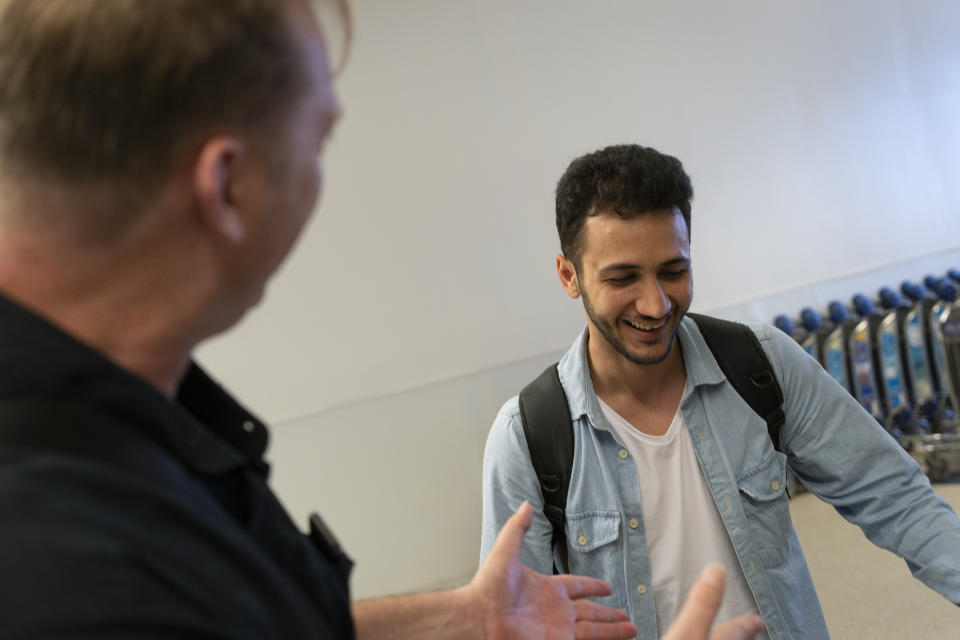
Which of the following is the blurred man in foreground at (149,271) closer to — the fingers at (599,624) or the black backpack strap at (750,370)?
the fingers at (599,624)

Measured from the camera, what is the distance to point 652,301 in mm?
1993

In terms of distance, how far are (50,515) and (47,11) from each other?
460 mm

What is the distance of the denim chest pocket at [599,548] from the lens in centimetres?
185

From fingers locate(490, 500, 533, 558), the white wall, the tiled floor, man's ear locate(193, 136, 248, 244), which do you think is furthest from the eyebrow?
the white wall

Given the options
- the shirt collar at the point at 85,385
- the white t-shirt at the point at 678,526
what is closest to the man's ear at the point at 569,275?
the white t-shirt at the point at 678,526

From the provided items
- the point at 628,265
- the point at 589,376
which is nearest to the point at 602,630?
the point at 589,376

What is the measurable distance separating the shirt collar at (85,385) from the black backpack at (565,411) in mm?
1205

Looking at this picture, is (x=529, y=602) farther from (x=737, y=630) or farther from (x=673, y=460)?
(x=673, y=460)

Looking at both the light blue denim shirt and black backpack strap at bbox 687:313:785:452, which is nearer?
the light blue denim shirt

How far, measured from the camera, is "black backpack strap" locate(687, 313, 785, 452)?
192cm

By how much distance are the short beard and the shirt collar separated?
1375 mm

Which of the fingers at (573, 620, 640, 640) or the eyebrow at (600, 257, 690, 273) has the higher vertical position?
the eyebrow at (600, 257, 690, 273)

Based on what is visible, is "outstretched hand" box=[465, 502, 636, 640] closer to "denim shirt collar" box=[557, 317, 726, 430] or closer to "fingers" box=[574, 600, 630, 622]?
"fingers" box=[574, 600, 630, 622]

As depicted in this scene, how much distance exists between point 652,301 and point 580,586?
85cm
